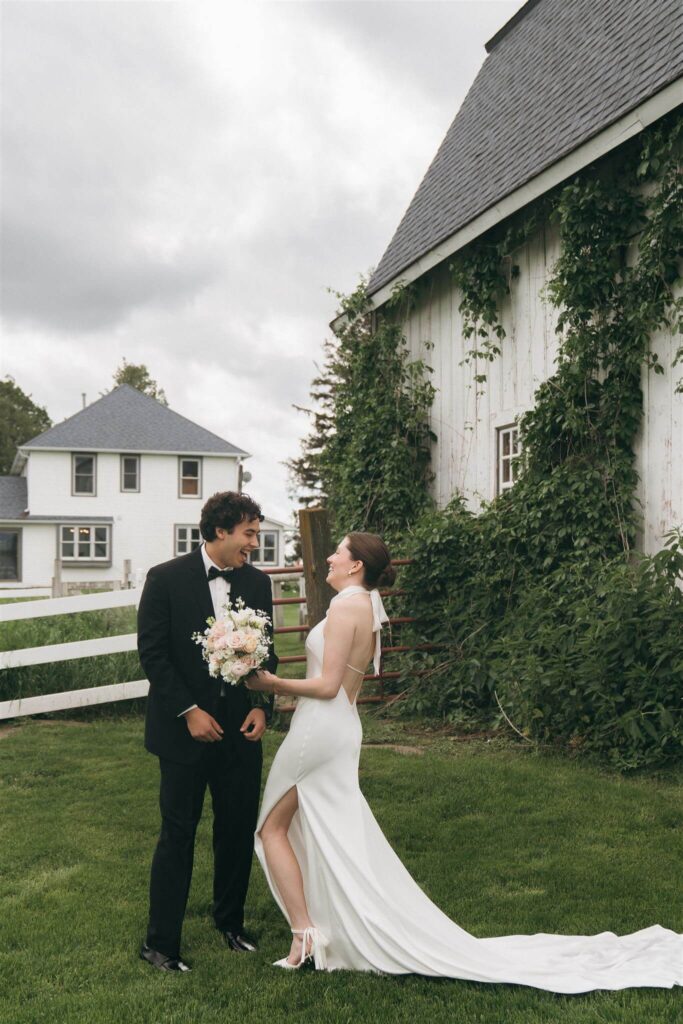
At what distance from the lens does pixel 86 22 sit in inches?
547

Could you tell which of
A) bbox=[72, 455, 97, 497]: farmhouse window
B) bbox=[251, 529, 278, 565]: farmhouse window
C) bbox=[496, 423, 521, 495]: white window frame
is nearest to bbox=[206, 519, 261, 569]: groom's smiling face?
bbox=[496, 423, 521, 495]: white window frame

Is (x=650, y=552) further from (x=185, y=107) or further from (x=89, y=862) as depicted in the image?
(x=185, y=107)

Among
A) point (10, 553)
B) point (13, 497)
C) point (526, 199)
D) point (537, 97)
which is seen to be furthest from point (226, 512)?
point (13, 497)

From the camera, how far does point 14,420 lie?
6212 centimetres

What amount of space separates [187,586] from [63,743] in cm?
534

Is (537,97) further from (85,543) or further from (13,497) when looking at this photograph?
(13,497)

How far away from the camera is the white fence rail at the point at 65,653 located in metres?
10.0

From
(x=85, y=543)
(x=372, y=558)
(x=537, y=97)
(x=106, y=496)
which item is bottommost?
(x=372, y=558)

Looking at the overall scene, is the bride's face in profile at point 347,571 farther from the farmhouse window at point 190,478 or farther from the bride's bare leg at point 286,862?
the farmhouse window at point 190,478

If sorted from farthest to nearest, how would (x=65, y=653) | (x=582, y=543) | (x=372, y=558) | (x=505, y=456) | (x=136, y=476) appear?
1. (x=136, y=476)
2. (x=505, y=456)
3. (x=65, y=653)
4. (x=582, y=543)
5. (x=372, y=558)

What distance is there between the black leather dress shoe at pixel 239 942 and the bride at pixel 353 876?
12.7 inches

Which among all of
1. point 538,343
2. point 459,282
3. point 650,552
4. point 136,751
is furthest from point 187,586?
point 459,282

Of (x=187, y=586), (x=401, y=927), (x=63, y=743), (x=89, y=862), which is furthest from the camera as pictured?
(x=63, y=743)

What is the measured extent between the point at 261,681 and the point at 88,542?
118ft
